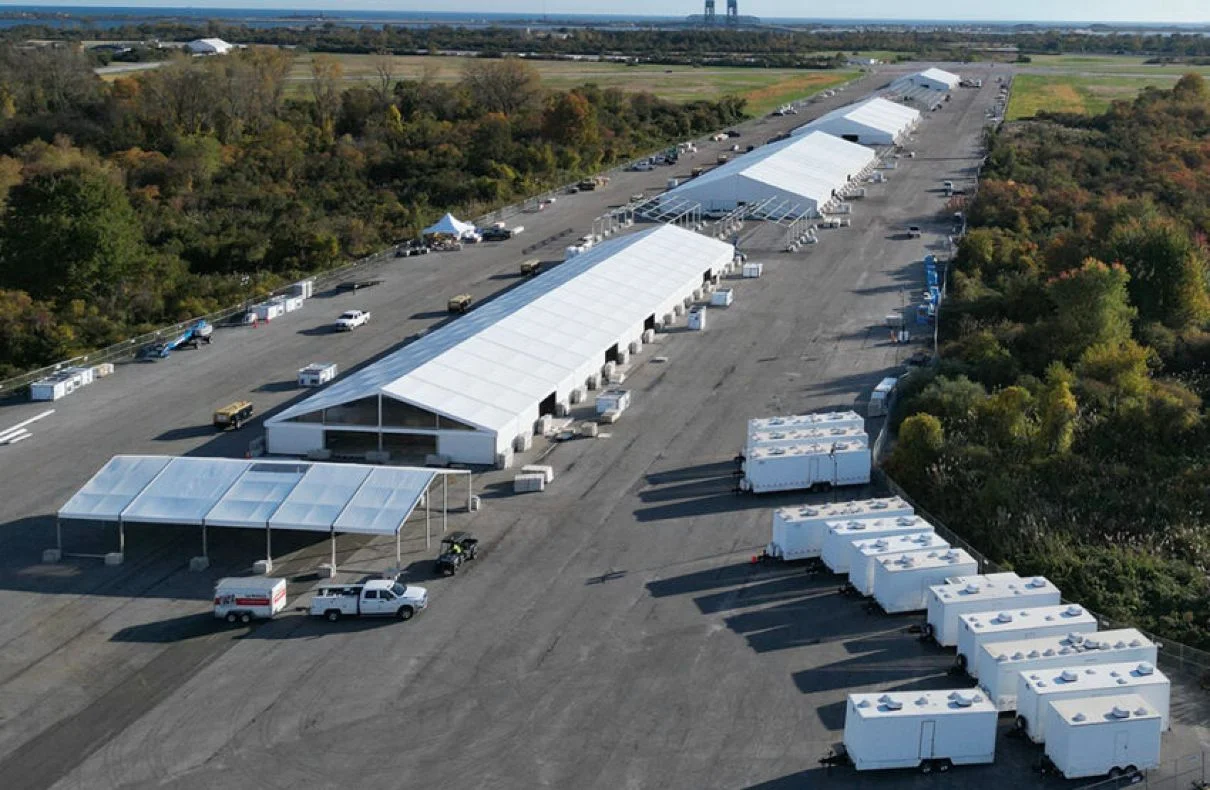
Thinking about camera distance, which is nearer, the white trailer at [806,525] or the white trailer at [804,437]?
the white trailer at [806,525]

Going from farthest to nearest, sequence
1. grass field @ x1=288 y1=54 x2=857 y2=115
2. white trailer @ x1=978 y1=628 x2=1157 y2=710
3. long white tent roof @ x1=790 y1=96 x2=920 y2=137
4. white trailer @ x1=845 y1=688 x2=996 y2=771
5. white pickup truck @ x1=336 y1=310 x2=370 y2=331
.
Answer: grass field @ x1=288 y1=54 x2=857 y2=115 < long white tent roof @ x1=790 y1=96 x2=920 y2=137 < white pickup truck @ x1=336 y1=310 x2=370 y2=331 < white trailer @ x1=978 y1=628 x2=1157 y2=710 < white trailer @ x1=845 y1=688 x2=996 y2=771

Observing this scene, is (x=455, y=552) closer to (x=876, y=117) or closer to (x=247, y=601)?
(x=247, y=601)

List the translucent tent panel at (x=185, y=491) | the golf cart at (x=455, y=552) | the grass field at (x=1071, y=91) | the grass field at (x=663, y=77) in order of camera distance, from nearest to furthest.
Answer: the golf cart at (x=455, y=552), the translucent tent panel at (x=185, y=491), the grass field at (x=1071, y=91), the grass field at (x=663, y=77)

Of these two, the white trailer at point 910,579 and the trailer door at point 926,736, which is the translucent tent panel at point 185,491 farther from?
the trailer door at point 926,736

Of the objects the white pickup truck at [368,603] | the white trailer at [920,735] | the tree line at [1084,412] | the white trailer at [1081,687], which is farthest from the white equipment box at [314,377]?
the white trailer at [1081,687]

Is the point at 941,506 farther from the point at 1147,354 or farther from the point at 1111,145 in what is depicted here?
the point at 1111,145

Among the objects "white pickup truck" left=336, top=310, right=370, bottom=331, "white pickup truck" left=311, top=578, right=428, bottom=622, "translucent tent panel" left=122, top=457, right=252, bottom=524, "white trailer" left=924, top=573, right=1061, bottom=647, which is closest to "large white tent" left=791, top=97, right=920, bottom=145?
"white pickup truck" left=336, top=310, right=370, bottom=331

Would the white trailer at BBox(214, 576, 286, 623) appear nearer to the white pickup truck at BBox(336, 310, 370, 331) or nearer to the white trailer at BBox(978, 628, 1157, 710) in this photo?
the white trailer at BBox(978, 628, 1157, 710)
